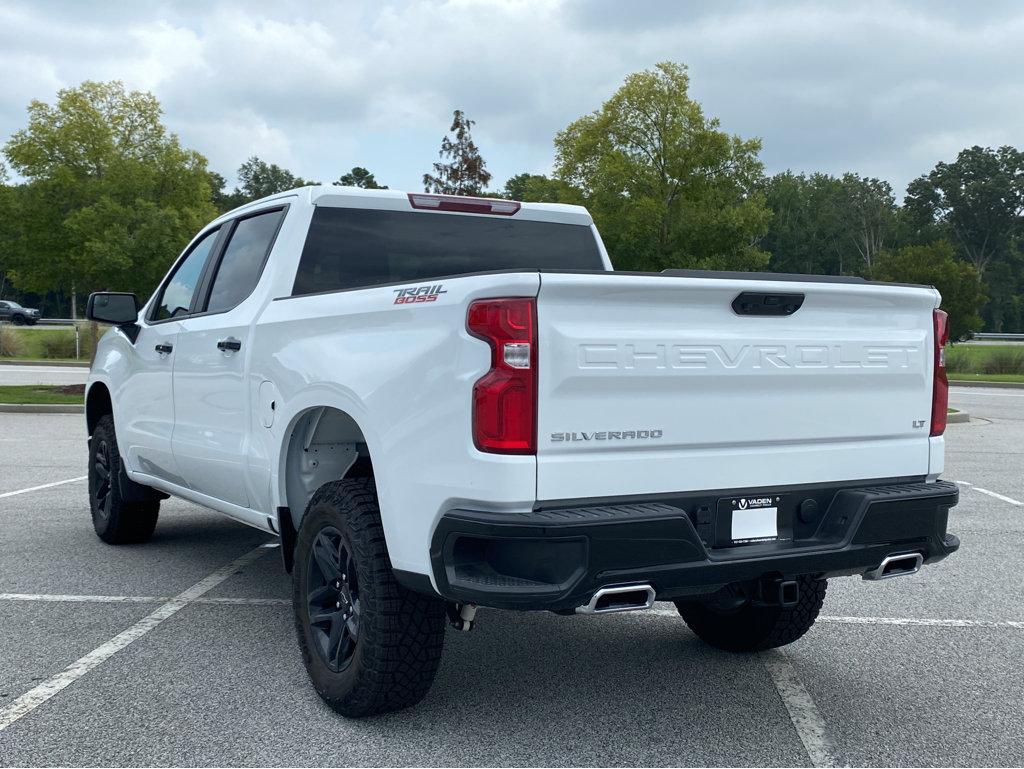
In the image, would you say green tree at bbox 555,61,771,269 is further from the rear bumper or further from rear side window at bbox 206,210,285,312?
the rear bumper

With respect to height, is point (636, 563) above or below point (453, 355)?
below

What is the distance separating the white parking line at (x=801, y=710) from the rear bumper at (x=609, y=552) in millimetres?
590

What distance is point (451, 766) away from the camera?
338 cm

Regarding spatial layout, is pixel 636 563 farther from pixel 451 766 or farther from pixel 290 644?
pixel 290 644

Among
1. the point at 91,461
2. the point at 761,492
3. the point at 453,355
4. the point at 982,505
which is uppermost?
the point at 453,355

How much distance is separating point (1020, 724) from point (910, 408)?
1.22m

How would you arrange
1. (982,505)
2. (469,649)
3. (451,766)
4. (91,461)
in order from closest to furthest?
(451,766)
(469,649)
(91,461)
(982,505)

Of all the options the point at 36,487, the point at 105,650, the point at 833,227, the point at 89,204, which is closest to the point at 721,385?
the point at 105,650

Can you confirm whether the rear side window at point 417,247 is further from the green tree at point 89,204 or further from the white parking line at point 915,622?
the green tree at point 89,204

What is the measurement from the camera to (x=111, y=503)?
267 inches

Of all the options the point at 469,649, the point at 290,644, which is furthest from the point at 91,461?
the point at 469,649

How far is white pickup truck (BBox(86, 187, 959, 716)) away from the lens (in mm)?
3115

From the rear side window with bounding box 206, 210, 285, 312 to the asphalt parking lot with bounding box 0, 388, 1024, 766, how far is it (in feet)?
5.28

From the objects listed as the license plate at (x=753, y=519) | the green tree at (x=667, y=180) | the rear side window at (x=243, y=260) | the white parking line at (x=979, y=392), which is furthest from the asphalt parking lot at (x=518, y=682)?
the green tree at (x=667, y=180)
